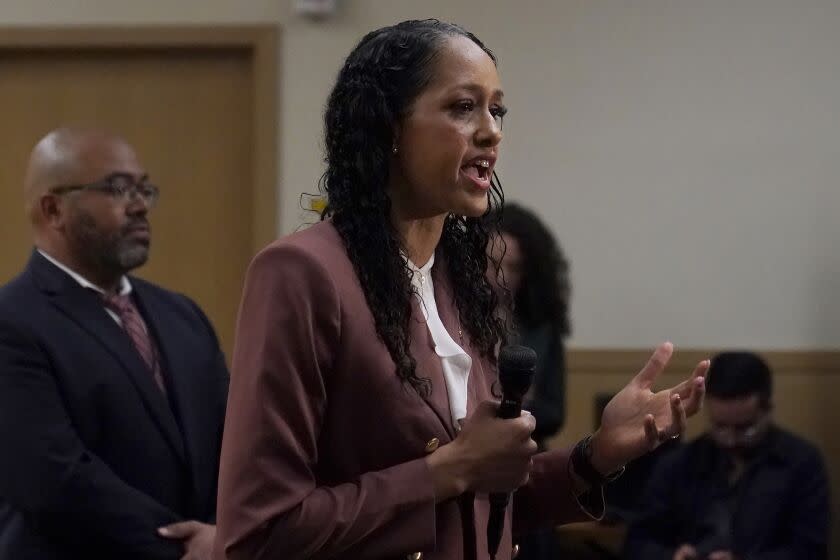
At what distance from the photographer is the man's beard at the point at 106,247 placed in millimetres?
3012

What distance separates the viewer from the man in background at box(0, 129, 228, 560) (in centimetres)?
267

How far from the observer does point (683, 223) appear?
5285mm

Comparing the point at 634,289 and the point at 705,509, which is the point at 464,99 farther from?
the point at 634,289

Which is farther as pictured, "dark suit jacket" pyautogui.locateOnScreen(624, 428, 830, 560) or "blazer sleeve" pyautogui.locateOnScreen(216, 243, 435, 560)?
"dark suit jacket" pyautogui.locateOnScreen(624, 428, 830, 560)

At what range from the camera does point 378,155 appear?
70.8 inches

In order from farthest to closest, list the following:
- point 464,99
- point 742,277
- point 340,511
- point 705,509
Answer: point 742,277 → point 705,509 → point 464,99 → point 340,511

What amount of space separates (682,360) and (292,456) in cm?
380

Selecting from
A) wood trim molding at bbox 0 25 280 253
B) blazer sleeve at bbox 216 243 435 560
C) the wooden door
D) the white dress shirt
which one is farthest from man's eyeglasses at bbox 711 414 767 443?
blazer sleeve at bbox 216 243 435 560

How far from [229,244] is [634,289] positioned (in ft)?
5.43

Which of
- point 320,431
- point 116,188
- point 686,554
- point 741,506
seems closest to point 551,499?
point 320,431

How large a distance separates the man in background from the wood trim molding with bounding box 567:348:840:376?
2432 mm

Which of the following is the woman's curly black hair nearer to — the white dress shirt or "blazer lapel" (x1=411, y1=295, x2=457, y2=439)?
"blazer lapel" (x1=411, y1=295, x2=457, y2=439)

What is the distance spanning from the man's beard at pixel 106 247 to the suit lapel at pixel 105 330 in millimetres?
88

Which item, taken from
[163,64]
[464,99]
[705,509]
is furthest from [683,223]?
[464,99]
